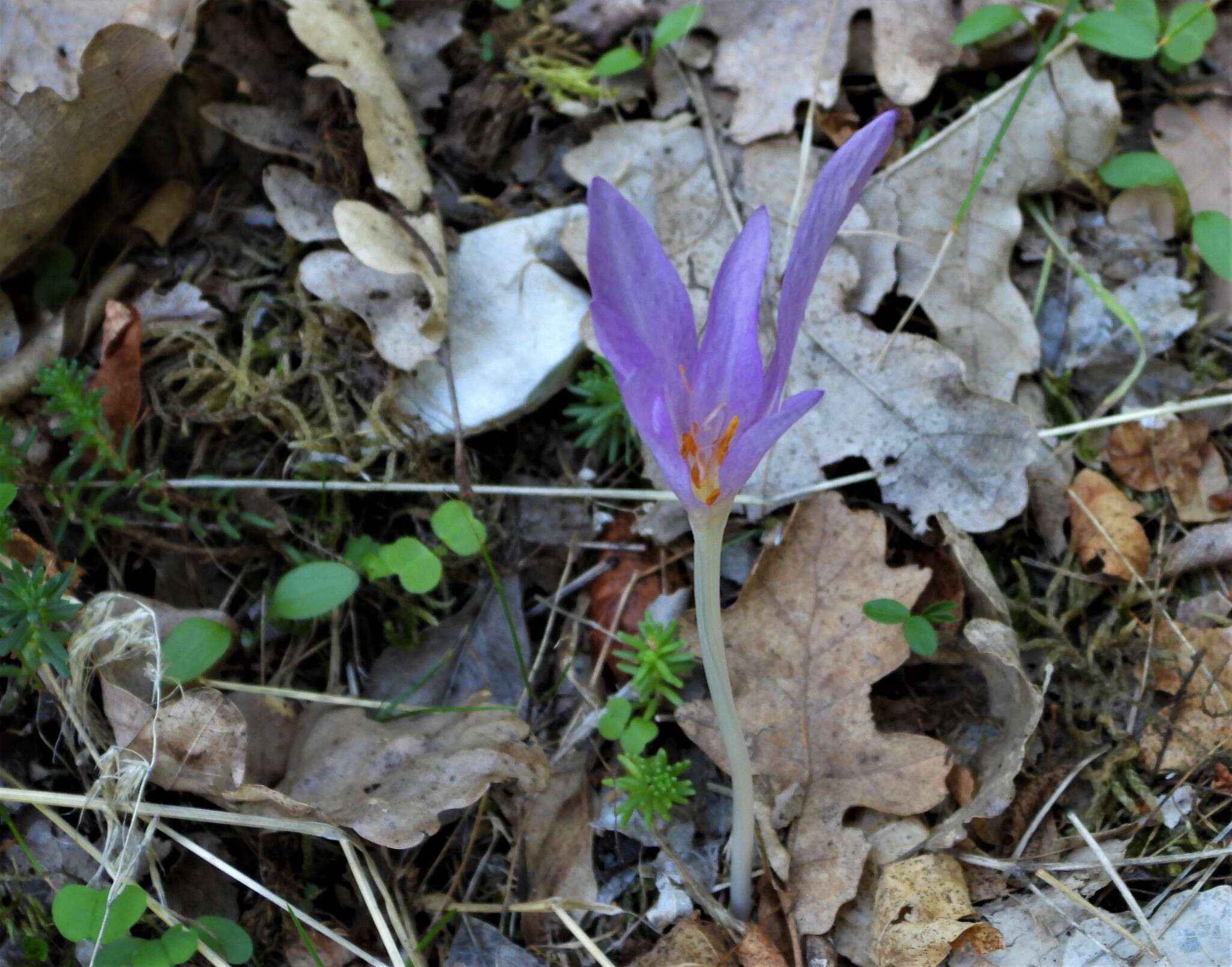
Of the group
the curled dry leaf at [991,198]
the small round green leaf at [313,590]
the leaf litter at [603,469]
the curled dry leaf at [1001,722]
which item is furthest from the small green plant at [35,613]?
the curled dry leaf at [991,198]

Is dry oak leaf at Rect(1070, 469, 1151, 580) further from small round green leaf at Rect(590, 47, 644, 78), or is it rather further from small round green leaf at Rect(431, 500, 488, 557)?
small round green leaf at Rect(590, 47, 644, 78)

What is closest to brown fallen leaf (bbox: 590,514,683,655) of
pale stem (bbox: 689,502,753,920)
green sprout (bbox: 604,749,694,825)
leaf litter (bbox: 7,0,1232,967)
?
leaf litter (bbox: 7,0,1232,967)

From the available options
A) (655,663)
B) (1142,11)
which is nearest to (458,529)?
(655,663)

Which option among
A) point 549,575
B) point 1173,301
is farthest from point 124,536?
point 1173,301

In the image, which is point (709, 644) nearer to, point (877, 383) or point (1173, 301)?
point (877, 383)

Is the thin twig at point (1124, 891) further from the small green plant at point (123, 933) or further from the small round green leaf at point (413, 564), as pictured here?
the small green plant at point (123, 933)

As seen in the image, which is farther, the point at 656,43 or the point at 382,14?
the point at 382,14

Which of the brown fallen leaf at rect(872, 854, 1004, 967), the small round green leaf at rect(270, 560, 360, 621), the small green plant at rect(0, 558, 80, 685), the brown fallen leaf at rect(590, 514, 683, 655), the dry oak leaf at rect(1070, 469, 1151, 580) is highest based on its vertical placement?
the small green plant at rect(0, 558, 80, 685)

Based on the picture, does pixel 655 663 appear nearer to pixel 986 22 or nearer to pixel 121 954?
pixel 121 954
